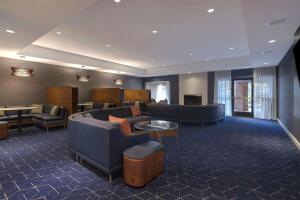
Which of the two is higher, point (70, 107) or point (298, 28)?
point (298, 28)

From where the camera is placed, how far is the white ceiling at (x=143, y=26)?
9.44 feet

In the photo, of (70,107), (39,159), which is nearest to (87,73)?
(70,107)

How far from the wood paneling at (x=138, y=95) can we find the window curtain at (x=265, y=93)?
6002 millimetres

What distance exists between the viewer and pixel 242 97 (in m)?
9.65

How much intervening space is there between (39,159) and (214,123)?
658cm

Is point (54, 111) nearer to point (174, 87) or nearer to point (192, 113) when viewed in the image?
point (192, 113)

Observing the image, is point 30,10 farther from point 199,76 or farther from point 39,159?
point 199,76

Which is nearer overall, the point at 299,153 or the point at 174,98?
the point at 299,153

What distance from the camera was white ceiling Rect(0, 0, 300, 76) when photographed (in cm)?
288

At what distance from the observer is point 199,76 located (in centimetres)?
1102

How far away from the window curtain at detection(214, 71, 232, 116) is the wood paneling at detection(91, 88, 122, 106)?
20.2 feet

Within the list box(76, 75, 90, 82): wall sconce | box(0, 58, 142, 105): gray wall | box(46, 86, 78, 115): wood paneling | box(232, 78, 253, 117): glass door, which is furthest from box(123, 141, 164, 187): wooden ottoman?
box(232, 78, 253, 117): glass door

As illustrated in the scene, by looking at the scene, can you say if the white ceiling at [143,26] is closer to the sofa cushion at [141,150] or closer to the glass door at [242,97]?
the sofa cushion at [141,150]

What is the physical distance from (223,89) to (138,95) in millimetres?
5315
